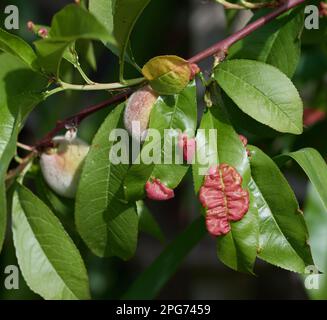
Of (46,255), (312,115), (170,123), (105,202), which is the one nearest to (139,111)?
(170,123)

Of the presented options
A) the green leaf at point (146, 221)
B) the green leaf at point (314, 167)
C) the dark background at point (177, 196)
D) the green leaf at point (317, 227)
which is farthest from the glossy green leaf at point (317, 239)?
the dark background at point (177, 196)

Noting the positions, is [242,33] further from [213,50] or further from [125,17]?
[125,17]

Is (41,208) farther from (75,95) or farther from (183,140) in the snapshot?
(75,95)

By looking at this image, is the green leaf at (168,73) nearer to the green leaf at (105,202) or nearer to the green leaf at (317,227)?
the green leaf at (105,202)

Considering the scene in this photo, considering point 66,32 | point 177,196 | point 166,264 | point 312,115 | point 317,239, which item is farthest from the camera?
point 177,196
